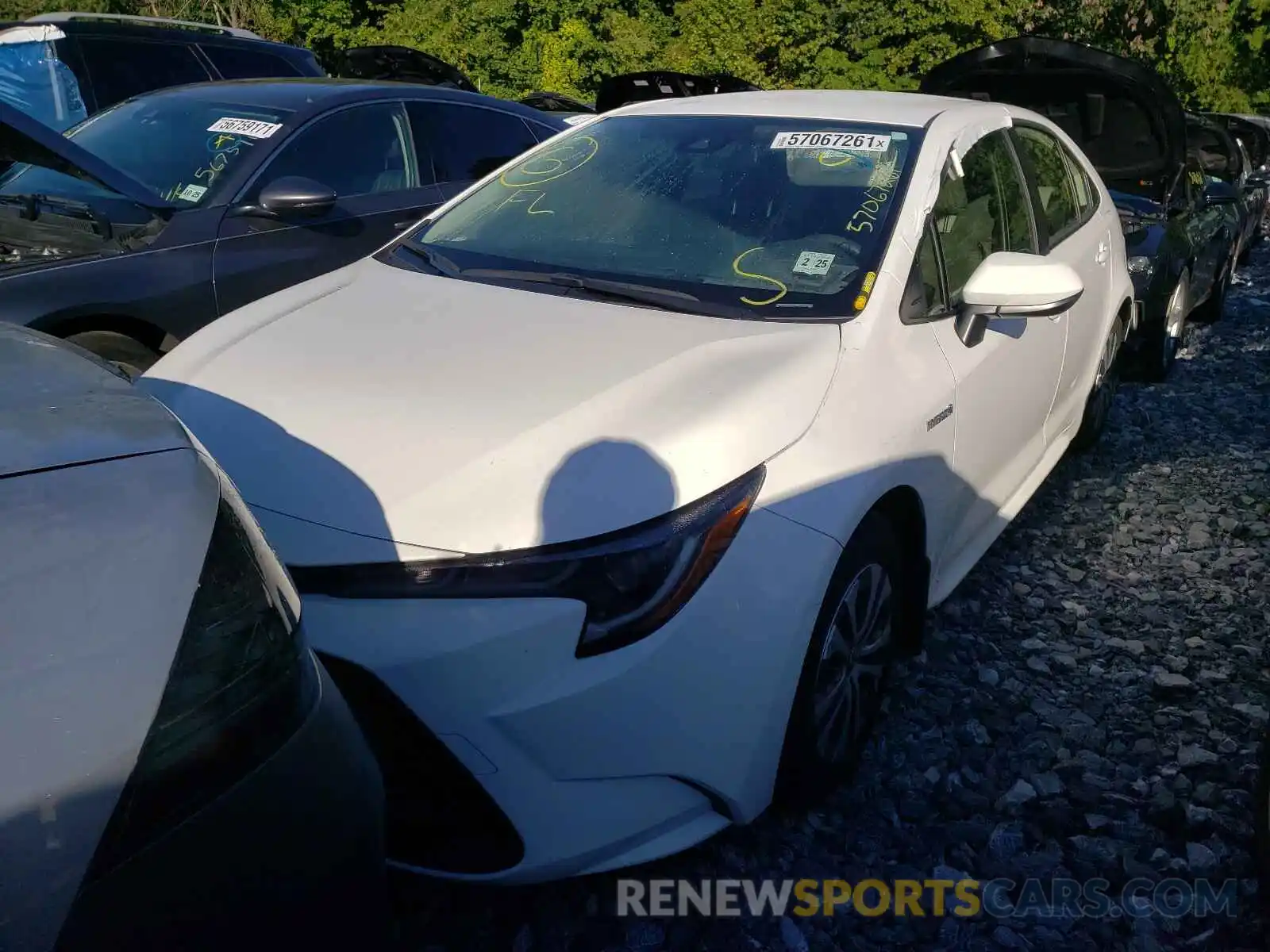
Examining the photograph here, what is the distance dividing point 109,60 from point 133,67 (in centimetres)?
15

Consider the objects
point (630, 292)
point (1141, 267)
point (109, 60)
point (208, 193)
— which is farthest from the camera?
point (109, 60)

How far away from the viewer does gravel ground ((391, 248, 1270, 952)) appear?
237cm

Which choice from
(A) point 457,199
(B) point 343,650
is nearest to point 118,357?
(A) point 457,199

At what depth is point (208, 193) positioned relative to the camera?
4.37 m

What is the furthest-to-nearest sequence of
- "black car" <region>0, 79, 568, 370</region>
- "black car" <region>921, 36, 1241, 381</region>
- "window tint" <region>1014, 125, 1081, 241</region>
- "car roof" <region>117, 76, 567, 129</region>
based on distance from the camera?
"black car" <region>921, 36, 1241, 381</region>
"car roof" <region>117, 76, 567, 129</region>
"window tint" <region>1014, 125, 1081, 241</region>
"black car" <region>0, 79, 568, 370</region>

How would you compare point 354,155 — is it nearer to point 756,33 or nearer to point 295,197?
point 295,197

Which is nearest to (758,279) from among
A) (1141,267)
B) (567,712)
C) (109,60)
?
(567,712)

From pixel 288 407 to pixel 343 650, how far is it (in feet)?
2.06

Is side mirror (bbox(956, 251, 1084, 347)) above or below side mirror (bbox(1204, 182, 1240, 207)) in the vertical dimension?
above

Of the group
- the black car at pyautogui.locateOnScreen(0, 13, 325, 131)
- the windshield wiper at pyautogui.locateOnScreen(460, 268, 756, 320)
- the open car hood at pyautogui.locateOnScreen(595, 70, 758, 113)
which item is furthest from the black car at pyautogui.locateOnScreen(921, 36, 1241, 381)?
the open car hood at pyautogui.locateOnScreen(595, 70, 758, 113)

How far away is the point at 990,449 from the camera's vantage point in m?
3.27

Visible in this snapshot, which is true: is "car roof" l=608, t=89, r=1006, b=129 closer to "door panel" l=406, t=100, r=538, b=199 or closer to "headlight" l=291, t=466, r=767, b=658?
"door panel" l=406, t=100, r=538, b=199

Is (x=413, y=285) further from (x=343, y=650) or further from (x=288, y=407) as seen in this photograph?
(x=343, y=650)

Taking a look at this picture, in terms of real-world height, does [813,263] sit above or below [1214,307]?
above
